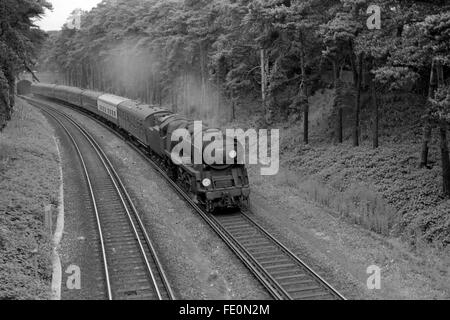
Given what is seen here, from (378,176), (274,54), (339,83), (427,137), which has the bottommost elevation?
(378,176)

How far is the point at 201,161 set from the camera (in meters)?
18.9

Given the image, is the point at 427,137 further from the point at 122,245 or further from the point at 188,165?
the point at 122,245

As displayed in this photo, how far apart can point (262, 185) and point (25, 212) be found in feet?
37.6

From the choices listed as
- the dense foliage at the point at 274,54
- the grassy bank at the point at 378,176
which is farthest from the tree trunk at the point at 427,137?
the grassy bank at the point at 378,176

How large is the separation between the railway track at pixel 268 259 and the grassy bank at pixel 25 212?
19.8 ft

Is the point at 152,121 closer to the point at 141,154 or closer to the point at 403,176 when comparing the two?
the point at 141,154

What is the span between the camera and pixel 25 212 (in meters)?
17.3

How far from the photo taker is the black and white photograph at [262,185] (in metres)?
13.3

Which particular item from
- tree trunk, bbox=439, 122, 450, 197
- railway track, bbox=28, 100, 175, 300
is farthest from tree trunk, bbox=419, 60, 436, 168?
railway track, bbox=28, 100, 175, 300

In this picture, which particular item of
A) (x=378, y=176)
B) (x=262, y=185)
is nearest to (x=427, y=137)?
(x=378, y=176)

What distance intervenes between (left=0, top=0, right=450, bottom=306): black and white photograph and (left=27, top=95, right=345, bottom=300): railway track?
0.07 meters

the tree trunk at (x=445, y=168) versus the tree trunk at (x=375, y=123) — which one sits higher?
the tree trunk at (x=375, y=123)

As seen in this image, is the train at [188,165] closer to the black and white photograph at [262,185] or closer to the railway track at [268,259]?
the black and white photograph at [262,185]
